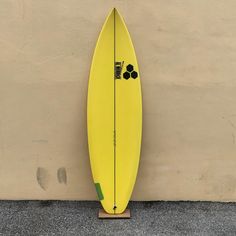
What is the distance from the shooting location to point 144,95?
330cm

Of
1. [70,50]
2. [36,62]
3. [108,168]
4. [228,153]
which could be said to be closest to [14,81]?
[36,62]

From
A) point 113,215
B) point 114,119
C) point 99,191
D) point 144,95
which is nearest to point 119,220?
point 113,215

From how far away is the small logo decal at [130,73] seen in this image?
321cm

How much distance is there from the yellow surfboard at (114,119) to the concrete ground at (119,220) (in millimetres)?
192

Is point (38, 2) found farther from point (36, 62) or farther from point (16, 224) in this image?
point (16, 224)

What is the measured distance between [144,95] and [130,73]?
23 cm

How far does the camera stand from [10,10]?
3.21m

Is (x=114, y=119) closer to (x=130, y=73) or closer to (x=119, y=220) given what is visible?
(x=130, y=73)

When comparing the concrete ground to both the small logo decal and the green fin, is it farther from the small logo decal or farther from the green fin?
the small logo decal

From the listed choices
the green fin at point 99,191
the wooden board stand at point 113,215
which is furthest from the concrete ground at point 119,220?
the green fin at point 99,191

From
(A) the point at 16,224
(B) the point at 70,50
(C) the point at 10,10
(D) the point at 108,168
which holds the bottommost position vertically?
(A) the point at 16,224

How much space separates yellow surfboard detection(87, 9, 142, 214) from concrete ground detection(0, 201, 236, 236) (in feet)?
0.63

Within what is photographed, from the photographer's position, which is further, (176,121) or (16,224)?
(176,121)

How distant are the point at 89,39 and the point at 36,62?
1.60ft
